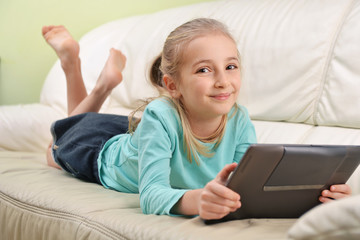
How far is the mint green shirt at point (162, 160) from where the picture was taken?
0.98 meters

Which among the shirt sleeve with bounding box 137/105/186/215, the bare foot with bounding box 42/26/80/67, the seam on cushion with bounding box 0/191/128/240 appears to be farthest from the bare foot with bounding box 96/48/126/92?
the shirt sleeve with bounding box 137/105/186/215

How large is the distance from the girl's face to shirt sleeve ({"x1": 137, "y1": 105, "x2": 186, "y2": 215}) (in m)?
0.09

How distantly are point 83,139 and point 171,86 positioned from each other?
0.49 metres

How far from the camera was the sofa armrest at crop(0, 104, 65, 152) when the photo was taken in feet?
6.23

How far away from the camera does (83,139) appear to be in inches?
59.9

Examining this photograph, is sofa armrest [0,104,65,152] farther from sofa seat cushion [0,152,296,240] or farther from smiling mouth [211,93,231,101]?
smiling mouth [211,93,231,101]

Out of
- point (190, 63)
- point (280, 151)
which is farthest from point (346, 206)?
point (190, 63)

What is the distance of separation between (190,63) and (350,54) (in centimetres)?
49

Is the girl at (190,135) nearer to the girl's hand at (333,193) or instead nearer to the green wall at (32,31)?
Result: the girl's hand at (333,193)

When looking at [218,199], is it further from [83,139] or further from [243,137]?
[83,139]

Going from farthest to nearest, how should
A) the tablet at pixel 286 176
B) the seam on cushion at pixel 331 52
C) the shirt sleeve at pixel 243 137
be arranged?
the seam on cushion at pixel 331 52, the shirt sleeve at pixel 243 137, the tablet at pixel 286 176

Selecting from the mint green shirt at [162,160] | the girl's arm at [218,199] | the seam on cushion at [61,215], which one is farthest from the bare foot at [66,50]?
the girl's arm at [218,199]

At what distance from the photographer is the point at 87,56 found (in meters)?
2.26

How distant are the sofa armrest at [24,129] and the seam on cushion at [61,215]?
67 centimetres
